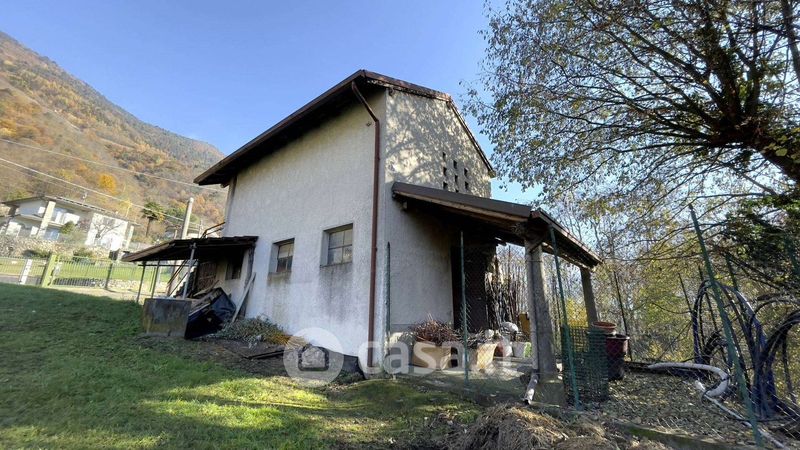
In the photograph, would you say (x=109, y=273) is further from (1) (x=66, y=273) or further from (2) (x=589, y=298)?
(2) (x=589, y=298)

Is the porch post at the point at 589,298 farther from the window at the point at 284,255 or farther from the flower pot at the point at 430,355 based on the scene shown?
the window at the point at 284,255

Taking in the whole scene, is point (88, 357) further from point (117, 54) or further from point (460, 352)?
point (117, 54)

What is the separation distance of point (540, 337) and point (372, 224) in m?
3.35

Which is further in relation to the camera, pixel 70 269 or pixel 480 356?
pixel 70 269

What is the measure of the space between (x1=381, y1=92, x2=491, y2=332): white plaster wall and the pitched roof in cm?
25

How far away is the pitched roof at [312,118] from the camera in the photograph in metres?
7.02

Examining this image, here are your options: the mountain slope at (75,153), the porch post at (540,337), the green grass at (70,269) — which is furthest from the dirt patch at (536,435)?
the mountain slope at (75,153)

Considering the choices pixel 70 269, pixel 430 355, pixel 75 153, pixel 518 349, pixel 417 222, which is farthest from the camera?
pixel 75 153

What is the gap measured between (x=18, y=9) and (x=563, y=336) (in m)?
84.7

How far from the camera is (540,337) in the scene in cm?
446

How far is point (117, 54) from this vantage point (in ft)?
196

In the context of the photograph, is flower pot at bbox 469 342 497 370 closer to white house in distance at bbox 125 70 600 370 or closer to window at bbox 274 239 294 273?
white house in distance at bbox 125 70 600 370

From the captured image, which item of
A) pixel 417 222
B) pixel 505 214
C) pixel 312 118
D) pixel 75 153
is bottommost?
pixel 505 214

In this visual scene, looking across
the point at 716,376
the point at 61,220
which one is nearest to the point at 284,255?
the point at 716,376
